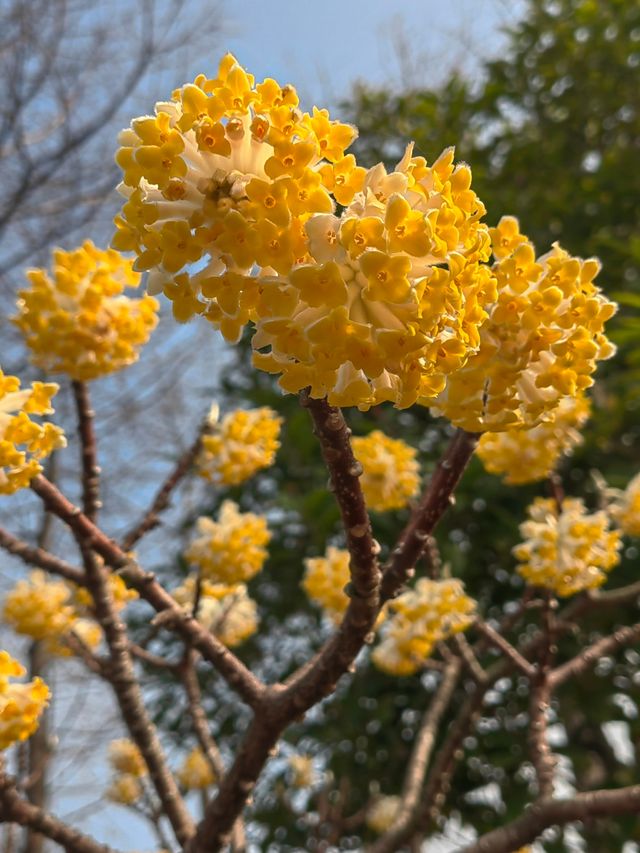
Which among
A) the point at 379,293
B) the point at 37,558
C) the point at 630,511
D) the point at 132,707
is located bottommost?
the point at 132,707

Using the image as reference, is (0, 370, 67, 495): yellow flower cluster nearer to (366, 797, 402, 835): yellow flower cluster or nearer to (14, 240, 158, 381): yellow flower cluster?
(14, 240, 158, 381): yellow flower cluster

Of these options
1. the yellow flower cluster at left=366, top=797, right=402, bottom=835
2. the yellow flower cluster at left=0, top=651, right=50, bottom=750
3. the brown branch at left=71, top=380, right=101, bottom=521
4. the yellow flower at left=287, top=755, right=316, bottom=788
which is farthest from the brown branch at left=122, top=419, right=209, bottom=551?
the yellow flower at left=287, top=755, right=316, bottom=788

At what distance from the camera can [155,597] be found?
1.24 metres

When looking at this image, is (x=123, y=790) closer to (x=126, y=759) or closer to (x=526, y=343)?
(x=126, y=759)

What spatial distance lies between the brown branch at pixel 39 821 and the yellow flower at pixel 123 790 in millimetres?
2215

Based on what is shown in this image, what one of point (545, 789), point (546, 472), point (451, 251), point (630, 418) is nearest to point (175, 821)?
point (545, 789)

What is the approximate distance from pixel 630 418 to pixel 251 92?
2.78 meters

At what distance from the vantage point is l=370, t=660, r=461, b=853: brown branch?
190cm

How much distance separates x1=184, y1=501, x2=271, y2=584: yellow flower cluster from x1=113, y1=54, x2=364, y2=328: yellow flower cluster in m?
1.29

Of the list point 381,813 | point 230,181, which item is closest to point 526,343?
point 230,181

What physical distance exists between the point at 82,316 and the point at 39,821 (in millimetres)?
959

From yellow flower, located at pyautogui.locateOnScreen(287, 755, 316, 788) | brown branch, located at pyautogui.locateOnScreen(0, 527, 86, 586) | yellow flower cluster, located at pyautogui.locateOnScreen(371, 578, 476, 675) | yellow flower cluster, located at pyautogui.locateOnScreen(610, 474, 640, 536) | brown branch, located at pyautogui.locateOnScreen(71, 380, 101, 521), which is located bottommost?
brown branch, located at pyautogui.locateOnScreen(0, 527, 86, 586)

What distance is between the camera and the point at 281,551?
323 cm

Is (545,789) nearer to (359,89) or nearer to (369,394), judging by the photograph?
(369,394)
